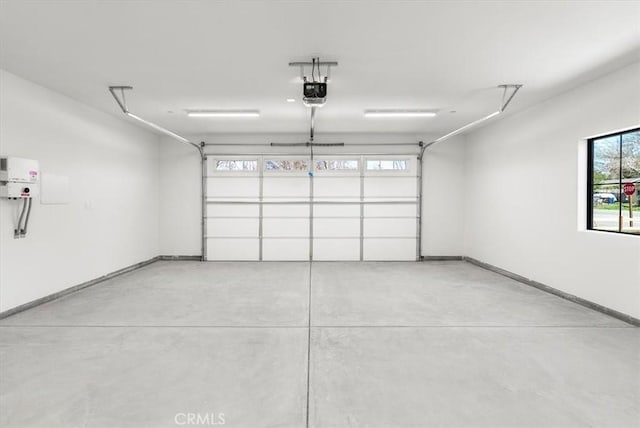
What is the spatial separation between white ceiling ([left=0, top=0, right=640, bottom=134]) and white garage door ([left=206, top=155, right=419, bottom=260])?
2.54m

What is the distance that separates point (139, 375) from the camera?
2424mm

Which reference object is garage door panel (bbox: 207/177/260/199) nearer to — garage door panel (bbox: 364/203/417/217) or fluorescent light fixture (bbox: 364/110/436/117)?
garage door panel (bbox: 364/203/417/217)

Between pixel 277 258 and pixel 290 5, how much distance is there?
5.63 meters

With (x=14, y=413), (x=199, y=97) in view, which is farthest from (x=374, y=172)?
(x=14, y=413)

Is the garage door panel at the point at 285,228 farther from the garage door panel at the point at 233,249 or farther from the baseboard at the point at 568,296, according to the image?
the baseboard at the point at 568,296

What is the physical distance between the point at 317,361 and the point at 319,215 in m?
4.87

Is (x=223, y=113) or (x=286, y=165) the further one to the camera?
(x=286, y=165)

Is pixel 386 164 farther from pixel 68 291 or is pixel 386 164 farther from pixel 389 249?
pixel 68 291

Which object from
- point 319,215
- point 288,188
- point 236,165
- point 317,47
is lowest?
point 319,215

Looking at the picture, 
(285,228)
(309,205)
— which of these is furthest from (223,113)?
(285,228)

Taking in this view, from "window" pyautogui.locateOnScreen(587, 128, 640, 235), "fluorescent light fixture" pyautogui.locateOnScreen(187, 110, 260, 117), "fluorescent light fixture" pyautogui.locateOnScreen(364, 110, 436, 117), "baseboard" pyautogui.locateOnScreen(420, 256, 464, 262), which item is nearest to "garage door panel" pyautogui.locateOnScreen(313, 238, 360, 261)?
"baseboard" pyautogui.locateOnScreen(420, 256, 464, 262)

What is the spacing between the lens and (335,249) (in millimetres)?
7410

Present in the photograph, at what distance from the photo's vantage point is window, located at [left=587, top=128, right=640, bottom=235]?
3793 mm

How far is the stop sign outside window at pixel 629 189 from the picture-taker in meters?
3.81
